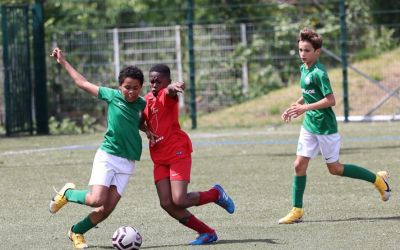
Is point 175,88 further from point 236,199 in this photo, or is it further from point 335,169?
point 236,199

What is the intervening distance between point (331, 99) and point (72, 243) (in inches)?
103

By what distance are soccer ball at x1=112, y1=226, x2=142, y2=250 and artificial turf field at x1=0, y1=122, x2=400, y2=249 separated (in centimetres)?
39

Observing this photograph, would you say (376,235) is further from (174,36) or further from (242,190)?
(174,36)

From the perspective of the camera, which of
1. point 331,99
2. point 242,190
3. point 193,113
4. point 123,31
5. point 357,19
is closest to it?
point 331,99

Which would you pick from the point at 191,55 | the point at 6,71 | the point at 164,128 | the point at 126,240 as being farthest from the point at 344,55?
the point at 126,240

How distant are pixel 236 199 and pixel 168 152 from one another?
267 cm

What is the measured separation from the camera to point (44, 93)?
22.1 metres

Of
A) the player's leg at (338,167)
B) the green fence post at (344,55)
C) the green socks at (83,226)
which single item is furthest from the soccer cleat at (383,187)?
the green fence post at (344,55)

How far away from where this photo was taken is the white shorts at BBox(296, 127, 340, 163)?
9.95 metres

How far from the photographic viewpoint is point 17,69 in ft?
70.2

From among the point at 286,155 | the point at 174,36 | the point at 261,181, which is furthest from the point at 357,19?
the point at 261,181

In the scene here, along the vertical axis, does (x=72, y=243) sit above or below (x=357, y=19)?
below

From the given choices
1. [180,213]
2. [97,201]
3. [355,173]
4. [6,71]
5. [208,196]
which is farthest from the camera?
[6,71]

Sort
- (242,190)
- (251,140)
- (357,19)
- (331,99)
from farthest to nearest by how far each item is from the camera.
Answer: (357,19) < (251,140) < (242,190) < (331,99)
